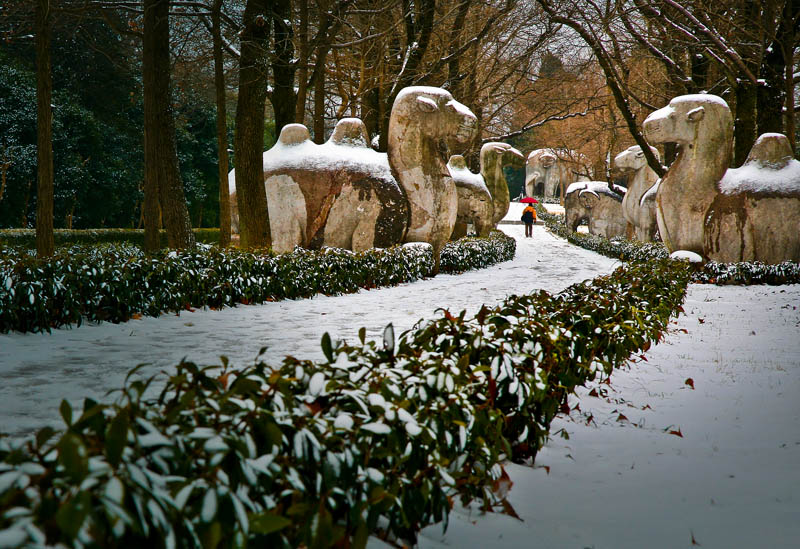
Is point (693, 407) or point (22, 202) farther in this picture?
point (22, 202)

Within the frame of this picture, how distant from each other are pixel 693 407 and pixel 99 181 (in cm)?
2576

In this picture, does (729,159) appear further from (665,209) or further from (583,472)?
(583,472)

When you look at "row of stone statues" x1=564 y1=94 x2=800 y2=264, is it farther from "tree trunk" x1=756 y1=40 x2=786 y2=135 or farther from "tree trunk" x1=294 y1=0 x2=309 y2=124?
"tree trunk" x1=294 y1=0 x2=309 y2=124

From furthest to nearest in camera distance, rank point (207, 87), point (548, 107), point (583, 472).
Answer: point (548, 107) < point (207, 87) < point (583, 472)

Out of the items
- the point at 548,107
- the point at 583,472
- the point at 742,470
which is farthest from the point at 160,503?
the point at 548,107

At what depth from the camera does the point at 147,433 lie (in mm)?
1569

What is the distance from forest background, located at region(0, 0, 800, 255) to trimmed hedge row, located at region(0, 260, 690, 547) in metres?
8.12

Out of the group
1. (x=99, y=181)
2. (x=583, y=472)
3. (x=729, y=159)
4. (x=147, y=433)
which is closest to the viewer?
(x=147, y=433)

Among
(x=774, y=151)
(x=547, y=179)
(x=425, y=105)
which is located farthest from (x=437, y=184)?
(x=547, y=179)

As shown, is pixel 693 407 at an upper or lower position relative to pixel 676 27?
lower

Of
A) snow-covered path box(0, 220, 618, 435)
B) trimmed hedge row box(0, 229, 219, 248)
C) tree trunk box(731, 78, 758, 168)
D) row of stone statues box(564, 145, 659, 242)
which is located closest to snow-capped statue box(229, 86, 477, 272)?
snow-covered path box(0, 220, 618, 435)

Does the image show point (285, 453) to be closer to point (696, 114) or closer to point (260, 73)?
point (260, 73)

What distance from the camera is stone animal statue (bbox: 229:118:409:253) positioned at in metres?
11.3

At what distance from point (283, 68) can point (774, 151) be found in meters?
10.1
